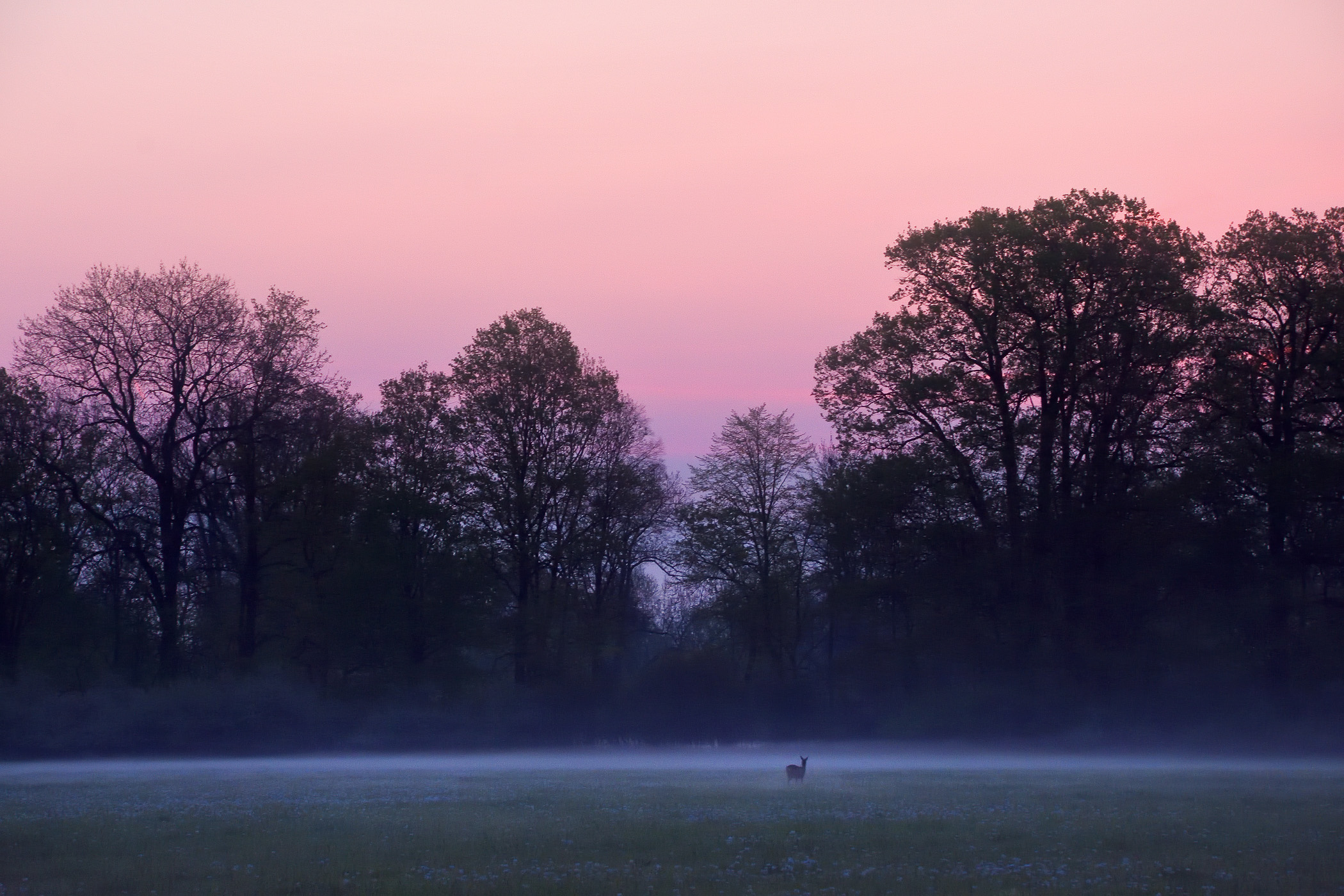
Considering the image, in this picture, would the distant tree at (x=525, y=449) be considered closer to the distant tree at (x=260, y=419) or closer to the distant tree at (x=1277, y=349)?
the distant tree at (x=260, y=419)

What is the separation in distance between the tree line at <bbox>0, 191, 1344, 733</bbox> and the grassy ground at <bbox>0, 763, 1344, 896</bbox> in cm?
1462

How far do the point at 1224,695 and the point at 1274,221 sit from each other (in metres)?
15.2

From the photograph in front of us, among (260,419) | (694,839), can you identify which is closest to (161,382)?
(260,419)

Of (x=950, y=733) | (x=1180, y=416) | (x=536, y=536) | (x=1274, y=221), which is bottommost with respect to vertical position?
(x=950, y=733)

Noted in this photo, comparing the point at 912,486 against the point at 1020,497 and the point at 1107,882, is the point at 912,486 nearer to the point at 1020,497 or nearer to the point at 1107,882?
the point at 1020,497

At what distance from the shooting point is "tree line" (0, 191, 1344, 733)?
37.1m

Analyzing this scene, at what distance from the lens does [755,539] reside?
49719 mm

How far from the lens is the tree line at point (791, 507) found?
37.1 meters

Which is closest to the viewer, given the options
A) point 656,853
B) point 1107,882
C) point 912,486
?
point 1107,882

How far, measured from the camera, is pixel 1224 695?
37188 millimetres

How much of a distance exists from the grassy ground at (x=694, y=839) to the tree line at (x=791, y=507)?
14.6 meters

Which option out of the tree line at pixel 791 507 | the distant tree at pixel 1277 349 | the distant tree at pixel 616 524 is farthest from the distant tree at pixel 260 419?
the distant tree at pixel 1277 349

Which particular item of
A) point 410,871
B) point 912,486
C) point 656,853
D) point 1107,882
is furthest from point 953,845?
point 912,486

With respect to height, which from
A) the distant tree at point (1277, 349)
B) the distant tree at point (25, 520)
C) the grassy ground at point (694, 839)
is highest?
the distant tree at point (1277, 349)
